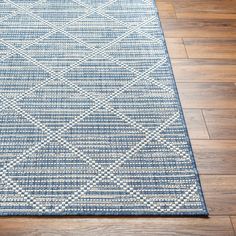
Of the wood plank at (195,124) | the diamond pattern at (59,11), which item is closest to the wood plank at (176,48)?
the wood plank at (195,124)

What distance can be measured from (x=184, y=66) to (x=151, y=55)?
0.57 feet

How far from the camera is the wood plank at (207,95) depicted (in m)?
1.71

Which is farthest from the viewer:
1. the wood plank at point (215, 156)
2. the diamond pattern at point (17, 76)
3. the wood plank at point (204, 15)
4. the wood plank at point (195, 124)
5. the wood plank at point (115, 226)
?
the wood plank at point (204, 15)

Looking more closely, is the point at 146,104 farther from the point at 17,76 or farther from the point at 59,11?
the point at 59,11

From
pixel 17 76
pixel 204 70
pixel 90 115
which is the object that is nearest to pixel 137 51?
pixel 204 70

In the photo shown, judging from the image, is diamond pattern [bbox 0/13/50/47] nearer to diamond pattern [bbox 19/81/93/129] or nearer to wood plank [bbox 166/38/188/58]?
diamond pattern [bbox 19/81/93/129]

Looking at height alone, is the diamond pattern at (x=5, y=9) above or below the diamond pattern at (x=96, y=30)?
above

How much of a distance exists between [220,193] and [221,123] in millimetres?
354

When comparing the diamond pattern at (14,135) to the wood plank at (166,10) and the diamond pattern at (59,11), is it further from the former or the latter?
the wood plank at (166,10)

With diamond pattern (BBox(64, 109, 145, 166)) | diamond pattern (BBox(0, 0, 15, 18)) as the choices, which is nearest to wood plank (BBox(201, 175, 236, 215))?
diamond pattern (BBox(64, 109, 145, 166))

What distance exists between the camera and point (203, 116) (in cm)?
166

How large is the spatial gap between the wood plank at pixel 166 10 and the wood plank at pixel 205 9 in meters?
0.03

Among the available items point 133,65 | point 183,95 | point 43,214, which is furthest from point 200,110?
point 43,214

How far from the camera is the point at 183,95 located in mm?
1743
